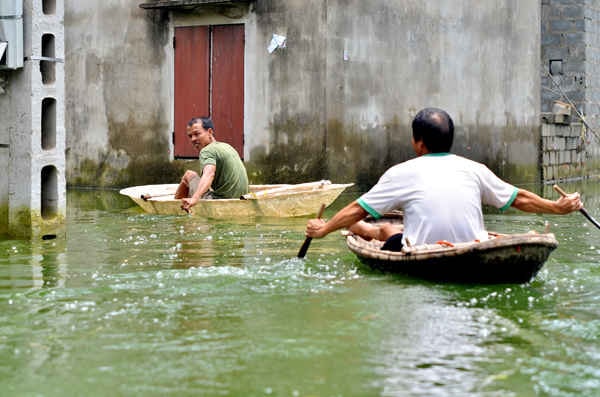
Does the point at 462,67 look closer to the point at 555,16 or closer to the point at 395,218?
the point at 555,16

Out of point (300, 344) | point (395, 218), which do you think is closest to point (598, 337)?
point (300, 344)

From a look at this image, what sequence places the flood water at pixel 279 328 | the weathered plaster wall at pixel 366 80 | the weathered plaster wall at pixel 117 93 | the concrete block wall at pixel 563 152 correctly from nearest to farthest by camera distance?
the flood water at pixel 279 328 → the weathered plaster wall at pixel 366 80 → the weathered plaster wall at pixel 117 93 → the concrete block wall at pixel 563 152

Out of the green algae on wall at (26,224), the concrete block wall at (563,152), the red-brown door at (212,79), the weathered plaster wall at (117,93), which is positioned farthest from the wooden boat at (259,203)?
the concrete block wall at (563,152)

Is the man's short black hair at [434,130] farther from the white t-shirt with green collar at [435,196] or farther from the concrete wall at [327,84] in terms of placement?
the concrete wall at [327,84]

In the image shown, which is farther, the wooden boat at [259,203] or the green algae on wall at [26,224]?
the wooden boat at [259,203]

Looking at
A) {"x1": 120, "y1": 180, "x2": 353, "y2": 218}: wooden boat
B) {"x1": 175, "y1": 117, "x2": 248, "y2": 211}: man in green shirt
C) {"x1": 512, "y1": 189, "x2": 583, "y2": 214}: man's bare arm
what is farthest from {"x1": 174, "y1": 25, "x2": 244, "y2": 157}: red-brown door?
{"x1": 512, "y1": 189, "x2": 583, "y2": 214}: man's bare arm

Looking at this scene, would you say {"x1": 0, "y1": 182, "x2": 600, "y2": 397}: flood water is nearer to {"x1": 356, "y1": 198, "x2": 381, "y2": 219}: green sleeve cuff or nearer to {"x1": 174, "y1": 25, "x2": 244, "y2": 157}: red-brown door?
{"x1": 356, "y1": 198, "x2": 381, "y2": 219}: green sleeve cuff

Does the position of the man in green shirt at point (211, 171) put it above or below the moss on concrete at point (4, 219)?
above

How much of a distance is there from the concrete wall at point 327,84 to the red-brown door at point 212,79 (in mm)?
187

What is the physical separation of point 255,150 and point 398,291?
10.1 meters

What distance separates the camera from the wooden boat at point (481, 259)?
24.0 ft

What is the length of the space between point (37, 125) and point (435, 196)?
184 inches

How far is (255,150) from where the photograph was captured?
17.4 metres

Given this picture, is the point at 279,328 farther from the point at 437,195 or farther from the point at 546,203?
the point at 546,203
